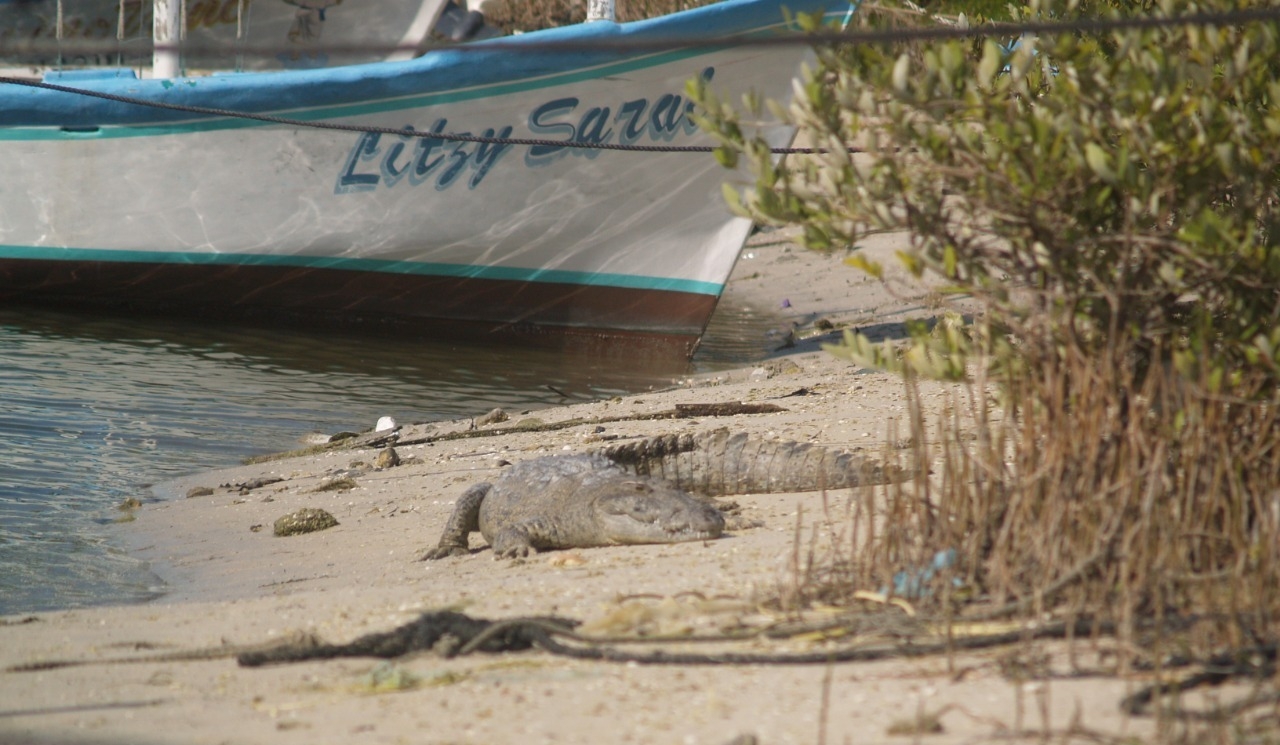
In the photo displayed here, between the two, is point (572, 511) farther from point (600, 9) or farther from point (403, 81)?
point (600, 9)

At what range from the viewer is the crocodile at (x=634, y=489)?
4590 millimetres

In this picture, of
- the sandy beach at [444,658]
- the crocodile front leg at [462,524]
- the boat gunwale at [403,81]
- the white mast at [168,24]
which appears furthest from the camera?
the white mast at [168,24]

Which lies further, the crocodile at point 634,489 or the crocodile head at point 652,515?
the crocodile at point 634,489

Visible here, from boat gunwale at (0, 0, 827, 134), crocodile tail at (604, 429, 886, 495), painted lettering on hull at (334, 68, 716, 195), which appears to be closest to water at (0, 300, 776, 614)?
painted lettering on hull at (334, 68, 716, 195)

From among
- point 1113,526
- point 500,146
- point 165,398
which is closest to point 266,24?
point 500,146

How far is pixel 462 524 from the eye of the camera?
204 inches

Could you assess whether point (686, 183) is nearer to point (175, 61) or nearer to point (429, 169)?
point (429, 169)

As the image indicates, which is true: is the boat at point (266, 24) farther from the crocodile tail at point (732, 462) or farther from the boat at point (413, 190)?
the crocodile tail at point (732, 462)

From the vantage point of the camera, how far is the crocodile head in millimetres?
4398

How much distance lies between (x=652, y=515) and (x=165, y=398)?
537 centimetres

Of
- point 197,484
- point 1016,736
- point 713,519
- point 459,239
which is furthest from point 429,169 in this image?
point 1016,736

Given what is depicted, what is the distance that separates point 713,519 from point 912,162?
1.69 metres

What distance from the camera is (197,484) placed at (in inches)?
268

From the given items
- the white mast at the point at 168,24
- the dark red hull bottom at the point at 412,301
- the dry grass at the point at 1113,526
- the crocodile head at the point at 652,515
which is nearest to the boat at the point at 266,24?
the white mast at the point at 168,24
